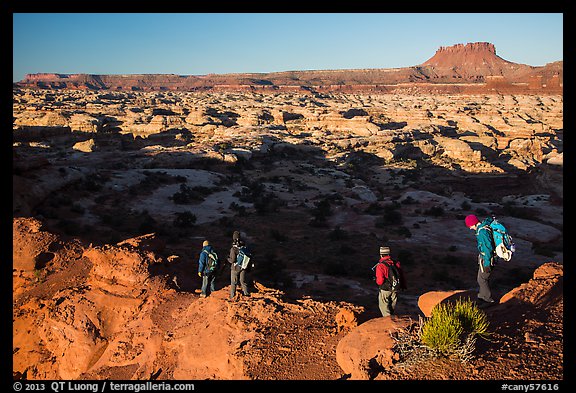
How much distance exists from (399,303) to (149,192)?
19339mm

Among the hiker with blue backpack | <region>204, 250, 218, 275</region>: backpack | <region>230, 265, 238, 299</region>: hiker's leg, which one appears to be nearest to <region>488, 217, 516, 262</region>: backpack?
the hiker with blue backpack

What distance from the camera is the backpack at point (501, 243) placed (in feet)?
20.5

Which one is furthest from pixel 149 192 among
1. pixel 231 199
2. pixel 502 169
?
pixel 502 169

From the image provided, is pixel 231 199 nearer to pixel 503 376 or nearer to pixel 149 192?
pixel 149 192

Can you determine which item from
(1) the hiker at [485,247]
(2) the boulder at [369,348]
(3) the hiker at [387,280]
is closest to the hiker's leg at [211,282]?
(2) the boulder at [369,348]

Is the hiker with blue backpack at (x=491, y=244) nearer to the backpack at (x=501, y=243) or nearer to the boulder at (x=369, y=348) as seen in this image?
the backpack at (x=501, y=243)

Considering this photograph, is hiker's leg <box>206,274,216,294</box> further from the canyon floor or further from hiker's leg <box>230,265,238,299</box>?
hiker's leg <box>230,265,238,299</box>

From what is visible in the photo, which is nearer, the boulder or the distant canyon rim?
the boulder

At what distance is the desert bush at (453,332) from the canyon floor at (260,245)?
21 cm

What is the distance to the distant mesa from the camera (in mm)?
137750

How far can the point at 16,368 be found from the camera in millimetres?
9500

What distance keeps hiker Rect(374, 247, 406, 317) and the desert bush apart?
1.29 m

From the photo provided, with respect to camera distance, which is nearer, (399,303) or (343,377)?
(343,377)
